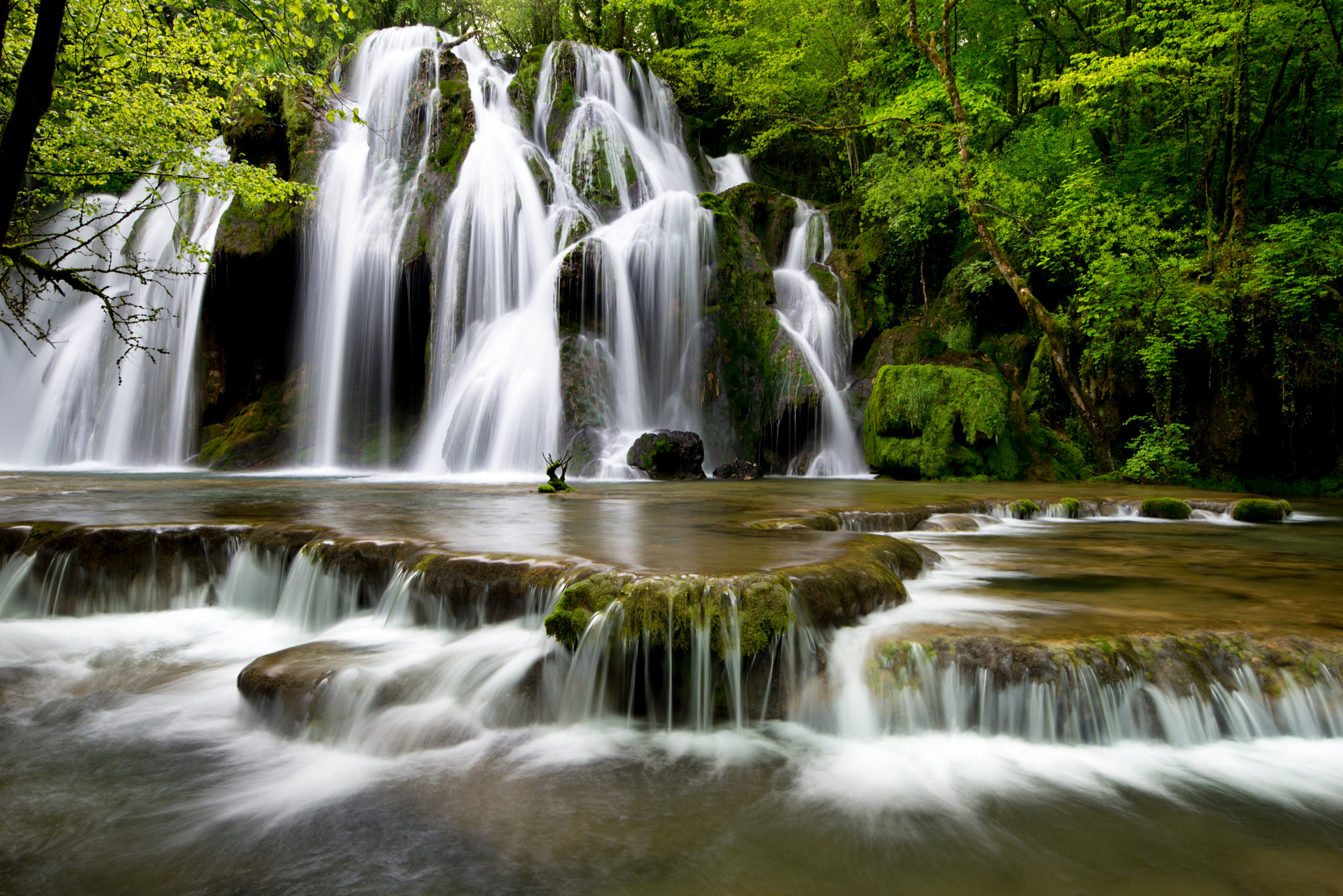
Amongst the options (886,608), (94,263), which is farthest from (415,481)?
(94,263)

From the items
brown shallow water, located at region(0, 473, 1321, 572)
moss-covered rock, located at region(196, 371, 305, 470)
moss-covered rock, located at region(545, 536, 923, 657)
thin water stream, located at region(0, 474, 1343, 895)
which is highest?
moss-covered rock, located at region(196, 371, 305, 470)

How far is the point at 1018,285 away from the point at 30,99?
13.7 meters

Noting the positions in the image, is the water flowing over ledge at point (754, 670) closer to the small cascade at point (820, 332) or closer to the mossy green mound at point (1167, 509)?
the mossy green mound at point (1167, 509)

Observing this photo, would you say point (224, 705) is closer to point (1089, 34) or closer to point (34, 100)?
point (34, 100)

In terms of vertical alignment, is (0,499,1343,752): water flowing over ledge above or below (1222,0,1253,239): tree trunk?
below

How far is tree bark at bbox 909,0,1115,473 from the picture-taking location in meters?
12.4

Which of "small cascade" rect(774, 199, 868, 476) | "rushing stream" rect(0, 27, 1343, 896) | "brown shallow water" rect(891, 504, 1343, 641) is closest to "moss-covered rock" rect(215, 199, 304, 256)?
"rushing stream" rect(0, 27, 1343, 896)

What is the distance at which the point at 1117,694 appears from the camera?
9.71 feet

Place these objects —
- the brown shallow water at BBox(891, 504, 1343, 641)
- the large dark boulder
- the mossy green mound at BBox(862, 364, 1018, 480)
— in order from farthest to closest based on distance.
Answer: the large dark boulder
the mossy green mound at BBox(862, 364, 1018, 480)
the brown shallow water at BBox(891, 504, 1343, 641)

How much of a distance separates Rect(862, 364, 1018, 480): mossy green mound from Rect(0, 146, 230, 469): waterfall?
659 inches

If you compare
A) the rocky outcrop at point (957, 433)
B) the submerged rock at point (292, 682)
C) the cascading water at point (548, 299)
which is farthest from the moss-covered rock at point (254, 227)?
the submerged rock at point (292, 682)

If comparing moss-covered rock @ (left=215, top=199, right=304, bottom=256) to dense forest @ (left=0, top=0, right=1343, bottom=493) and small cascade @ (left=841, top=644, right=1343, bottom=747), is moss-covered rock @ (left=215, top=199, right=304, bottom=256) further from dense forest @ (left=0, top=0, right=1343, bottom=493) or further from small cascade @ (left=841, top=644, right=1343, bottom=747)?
small cascade @ (left=841, top=644, right=1343, bottom=747)

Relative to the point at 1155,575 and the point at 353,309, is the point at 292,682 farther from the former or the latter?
the point at 353,309

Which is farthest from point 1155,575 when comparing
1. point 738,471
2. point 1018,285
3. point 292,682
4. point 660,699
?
point 1018,285
